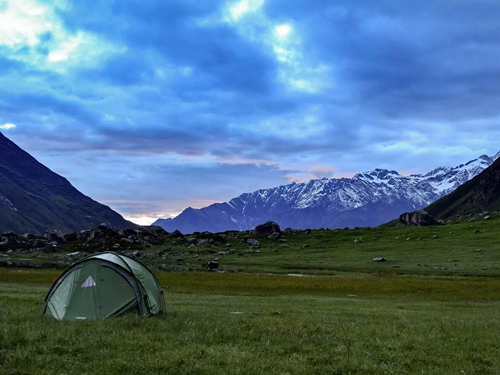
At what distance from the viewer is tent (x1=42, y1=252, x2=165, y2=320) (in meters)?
21.7

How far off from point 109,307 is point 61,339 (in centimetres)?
695

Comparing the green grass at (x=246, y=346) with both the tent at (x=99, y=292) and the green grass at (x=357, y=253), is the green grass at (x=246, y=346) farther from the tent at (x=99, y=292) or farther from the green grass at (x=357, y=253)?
the green grass at (x=357, y=253)

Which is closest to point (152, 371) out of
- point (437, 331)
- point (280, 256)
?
point (437, 331)

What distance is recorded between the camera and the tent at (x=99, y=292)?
21.7 meters

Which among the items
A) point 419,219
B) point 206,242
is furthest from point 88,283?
point 419,219

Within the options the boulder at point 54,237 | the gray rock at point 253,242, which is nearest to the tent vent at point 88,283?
the gray rock at point 253,242

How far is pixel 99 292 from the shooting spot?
72.0 ft

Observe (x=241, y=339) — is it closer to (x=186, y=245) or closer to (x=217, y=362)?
(x=217, y=362)

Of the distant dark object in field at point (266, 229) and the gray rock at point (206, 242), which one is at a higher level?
the distant dark object in field at point (266, 229)

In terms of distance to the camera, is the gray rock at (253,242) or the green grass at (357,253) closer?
the green grass at (357,253)

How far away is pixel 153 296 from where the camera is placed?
77.0 feet

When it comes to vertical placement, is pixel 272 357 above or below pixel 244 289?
above

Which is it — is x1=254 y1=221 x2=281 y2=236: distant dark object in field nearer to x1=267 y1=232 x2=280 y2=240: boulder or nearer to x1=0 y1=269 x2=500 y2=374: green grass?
x1=267 y1=232 x2=280 y2=240: boulder

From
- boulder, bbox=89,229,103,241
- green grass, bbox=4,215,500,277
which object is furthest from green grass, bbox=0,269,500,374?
boulder, bbox=89,229,103,241
